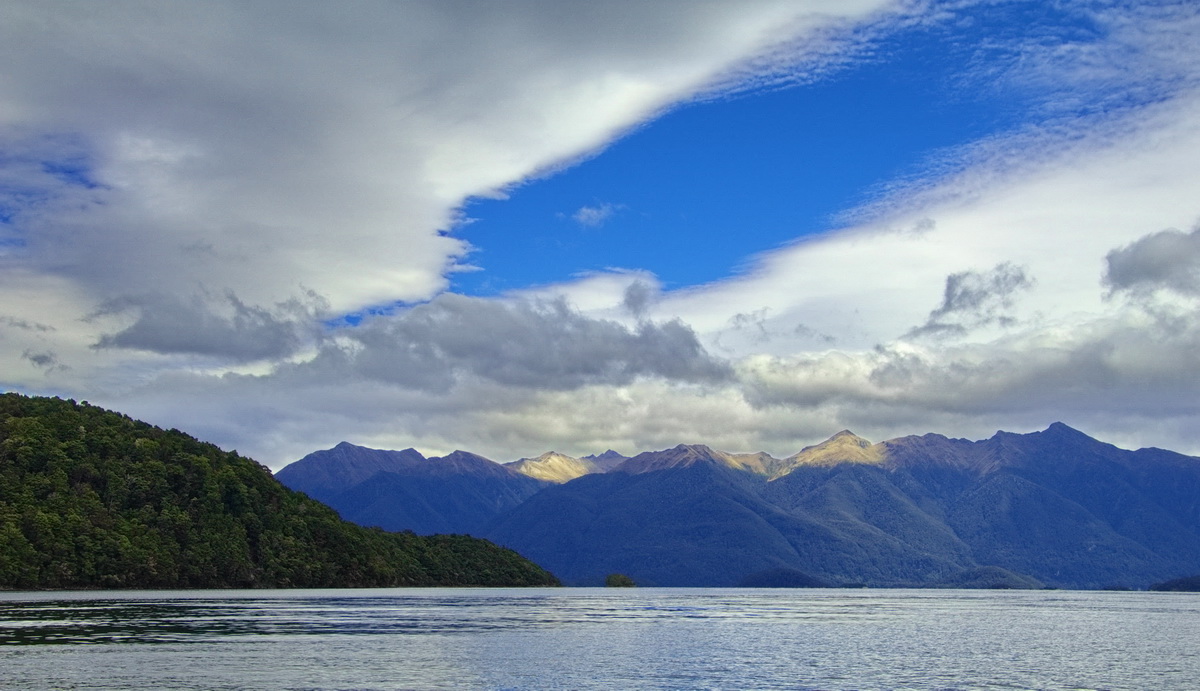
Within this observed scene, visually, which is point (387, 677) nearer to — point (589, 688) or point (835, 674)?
point (589, 688)

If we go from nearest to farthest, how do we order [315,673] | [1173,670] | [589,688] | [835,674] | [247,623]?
1. [589,688]
2. [315,673]
3. [835,674]
4. [1173,670]
5. [247,623]

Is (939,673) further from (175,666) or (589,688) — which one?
(175,666)

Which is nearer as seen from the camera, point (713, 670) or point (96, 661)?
point (96, 661)

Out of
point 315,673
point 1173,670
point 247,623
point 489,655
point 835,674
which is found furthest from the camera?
point 247,623

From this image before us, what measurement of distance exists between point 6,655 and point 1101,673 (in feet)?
369

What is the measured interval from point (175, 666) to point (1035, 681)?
83541 millimetres

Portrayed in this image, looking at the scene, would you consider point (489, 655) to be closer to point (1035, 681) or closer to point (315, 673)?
point (315, 673)

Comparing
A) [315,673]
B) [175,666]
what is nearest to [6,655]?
[175,666]

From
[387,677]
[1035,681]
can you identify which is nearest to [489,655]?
[387,677]

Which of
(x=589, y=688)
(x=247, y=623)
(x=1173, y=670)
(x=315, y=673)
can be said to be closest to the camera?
(x=589, y=688)

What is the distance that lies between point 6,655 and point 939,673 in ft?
310

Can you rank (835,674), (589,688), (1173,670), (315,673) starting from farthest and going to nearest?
(1173,670) → (835,674) → (315,673) → (589,688)

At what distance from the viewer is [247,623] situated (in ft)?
530

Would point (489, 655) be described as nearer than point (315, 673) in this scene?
No
